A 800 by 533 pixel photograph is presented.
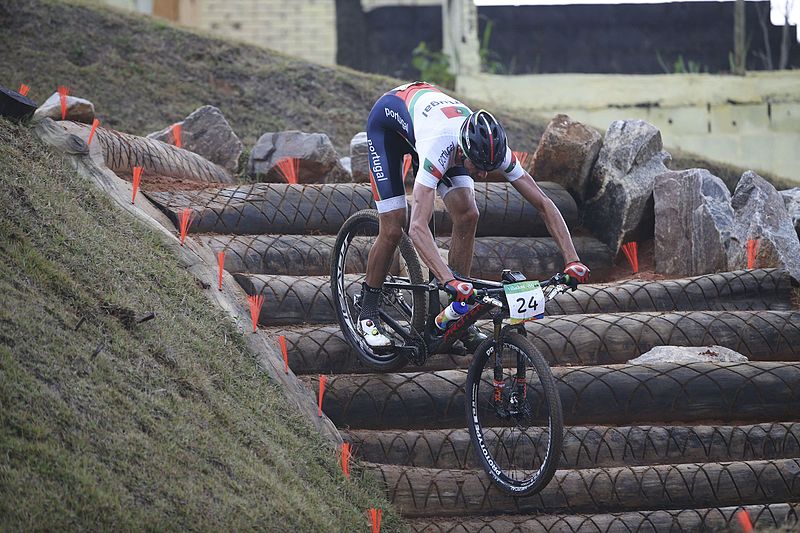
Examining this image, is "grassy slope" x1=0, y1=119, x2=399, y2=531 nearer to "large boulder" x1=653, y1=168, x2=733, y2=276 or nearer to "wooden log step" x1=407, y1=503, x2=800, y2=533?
"wooden log step" x1=407, y1=503, x2=800, y2=533

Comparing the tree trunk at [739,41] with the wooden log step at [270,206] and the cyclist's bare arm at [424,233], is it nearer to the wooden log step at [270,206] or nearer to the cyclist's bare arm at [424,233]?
the wooden log step at [270,206]

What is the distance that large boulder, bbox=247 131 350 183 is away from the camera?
39.8 ft

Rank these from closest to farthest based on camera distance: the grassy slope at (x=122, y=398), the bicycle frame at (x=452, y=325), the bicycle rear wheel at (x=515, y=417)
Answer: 1. the grassy slope at (x=122, y=398)
2. the bicycle rear wheel at (x=515, y=417)
3. the bicycle frame at (x=452, y=325)

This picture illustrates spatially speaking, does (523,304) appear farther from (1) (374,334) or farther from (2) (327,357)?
(2) (327,357)

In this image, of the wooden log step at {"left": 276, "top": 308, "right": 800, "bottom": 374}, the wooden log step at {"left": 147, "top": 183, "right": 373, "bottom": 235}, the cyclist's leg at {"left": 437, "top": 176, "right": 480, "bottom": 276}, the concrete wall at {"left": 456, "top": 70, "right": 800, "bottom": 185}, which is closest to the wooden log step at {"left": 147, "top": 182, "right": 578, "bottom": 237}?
the wooden log step at {"left": 147, "top": 183, "right": 373, "bottom": 235}

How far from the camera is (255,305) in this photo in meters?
8.75

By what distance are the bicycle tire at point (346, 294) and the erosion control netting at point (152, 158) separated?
2.80m

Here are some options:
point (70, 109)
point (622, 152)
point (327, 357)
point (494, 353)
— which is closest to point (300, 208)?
point (327, 357)

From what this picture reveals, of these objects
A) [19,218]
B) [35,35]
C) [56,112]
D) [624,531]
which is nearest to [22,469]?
[19,218]

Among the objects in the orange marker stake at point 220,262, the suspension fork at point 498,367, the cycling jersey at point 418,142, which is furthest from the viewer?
the orange marker stake at point 220,262

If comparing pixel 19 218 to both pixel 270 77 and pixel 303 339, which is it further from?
pixel 270 77

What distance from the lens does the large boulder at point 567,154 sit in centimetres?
1127

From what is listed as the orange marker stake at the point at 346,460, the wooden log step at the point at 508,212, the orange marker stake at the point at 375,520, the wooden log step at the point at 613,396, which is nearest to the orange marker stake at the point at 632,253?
the wooden log step at the point at 508,212

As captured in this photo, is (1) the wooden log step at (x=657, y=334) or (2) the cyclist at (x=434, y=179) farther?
(1) the wooden log step at (x=657, y=334)
